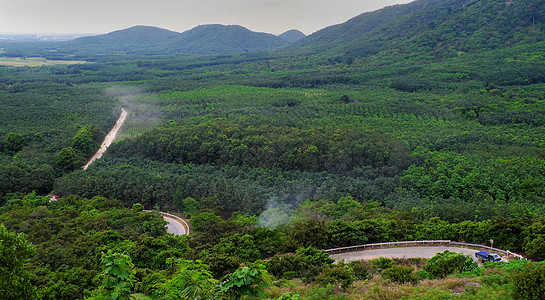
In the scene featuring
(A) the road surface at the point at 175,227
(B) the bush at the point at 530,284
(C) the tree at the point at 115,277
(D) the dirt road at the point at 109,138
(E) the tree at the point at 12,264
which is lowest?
(D) the dirt road at the point at 109,138

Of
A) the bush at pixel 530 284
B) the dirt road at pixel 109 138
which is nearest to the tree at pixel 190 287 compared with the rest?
the bush at pixel 530 284

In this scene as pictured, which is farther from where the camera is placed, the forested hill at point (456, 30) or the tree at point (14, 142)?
the forested hill at point (456, 30)

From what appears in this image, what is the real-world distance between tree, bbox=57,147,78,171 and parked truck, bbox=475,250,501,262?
130 ft

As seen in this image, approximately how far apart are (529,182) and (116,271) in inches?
1213

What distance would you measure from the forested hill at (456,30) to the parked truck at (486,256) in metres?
81.6

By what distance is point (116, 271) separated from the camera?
7641mm

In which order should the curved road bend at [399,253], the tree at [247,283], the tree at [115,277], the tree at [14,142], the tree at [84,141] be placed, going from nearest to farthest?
the tree at [247,283], the tree at [115,277], the curved road bend at [399,253], the tree at [14,142], the tree at [84,141]

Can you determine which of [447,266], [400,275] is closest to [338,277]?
[400,275]

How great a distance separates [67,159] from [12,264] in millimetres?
36029

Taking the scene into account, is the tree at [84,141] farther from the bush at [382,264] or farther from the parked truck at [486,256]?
the parked truck at [486,256]

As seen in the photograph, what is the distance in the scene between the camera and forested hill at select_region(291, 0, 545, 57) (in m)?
84.1

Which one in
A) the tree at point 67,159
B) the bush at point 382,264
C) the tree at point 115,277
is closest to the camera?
the tree at point 115,277

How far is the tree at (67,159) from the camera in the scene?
41062 mm

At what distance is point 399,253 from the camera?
1802cm
